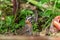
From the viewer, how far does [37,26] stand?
16.5ft

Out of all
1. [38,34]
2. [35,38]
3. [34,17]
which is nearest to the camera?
[35,38]

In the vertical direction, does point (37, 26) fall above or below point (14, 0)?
below

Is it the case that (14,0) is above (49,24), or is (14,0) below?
above

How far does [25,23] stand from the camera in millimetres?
5027

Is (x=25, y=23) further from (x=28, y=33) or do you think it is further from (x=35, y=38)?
(x=35, y=38)

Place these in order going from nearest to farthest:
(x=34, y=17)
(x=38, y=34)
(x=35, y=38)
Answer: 1. (x=35, y=38)
2. (x=38, y=34)
3. (x=34, y=17)

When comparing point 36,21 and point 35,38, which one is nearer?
point 35,38

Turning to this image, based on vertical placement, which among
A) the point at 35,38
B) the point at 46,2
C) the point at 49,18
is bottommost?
the point at 35,38

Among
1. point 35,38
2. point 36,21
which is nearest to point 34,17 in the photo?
point 36,21

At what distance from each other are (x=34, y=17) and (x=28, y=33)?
0.42m

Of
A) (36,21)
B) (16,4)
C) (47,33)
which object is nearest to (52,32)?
(47,33)

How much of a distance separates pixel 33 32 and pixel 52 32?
35 cm

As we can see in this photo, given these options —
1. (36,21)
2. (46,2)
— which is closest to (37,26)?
(36,21)

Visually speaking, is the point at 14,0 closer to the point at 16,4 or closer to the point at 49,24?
the point at 16,4
